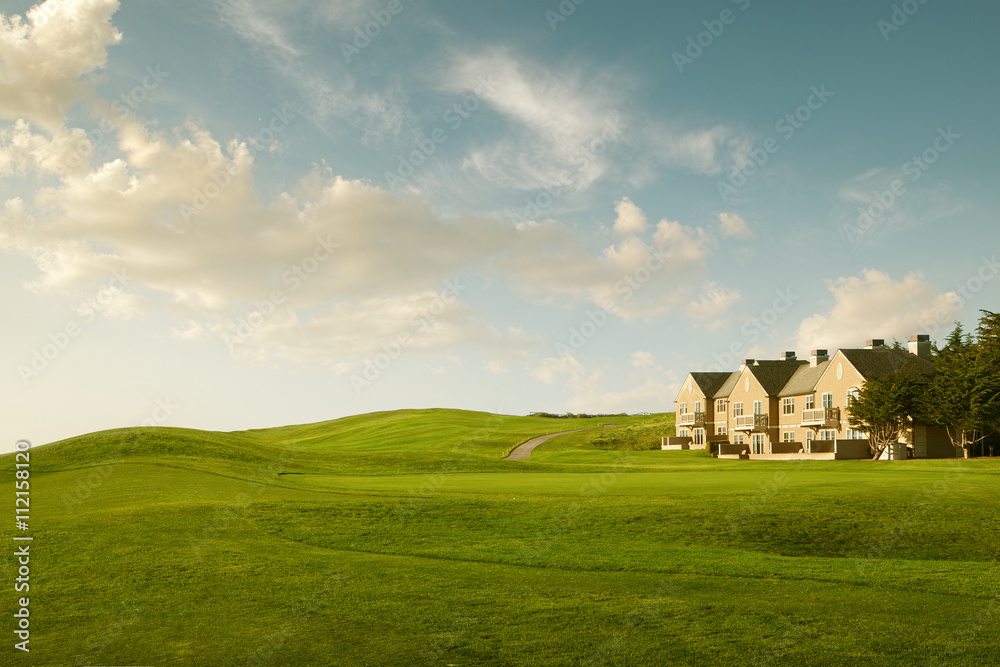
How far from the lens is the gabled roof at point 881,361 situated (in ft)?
202

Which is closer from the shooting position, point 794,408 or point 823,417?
point 823,417

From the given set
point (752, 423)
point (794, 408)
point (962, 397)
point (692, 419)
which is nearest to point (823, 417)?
point (794, 408)

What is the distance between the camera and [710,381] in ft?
282

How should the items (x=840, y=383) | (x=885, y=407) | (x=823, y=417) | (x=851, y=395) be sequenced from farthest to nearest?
(x=823, y=417), (x=840, y=383), (x=851, y=395), (x=885, y=407)

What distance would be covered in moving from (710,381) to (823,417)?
836 inches

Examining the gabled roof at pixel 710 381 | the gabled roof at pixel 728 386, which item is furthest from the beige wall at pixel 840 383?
the gabled roof at pixel 710 381

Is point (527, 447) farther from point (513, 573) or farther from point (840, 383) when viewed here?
point (513, 573)

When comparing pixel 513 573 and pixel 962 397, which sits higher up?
pixel 962 397

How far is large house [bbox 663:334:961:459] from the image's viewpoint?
197ft

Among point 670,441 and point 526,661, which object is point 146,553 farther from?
point 670,441

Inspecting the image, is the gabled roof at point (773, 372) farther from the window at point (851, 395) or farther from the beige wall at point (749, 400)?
the window at point (851, 395)

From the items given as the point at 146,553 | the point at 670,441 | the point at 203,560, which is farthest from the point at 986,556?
the point at 670,441

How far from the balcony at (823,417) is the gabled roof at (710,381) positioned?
1767cm

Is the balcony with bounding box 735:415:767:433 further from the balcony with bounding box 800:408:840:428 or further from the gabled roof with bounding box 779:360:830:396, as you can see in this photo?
the balcony with bounding box 800:408:840:428
